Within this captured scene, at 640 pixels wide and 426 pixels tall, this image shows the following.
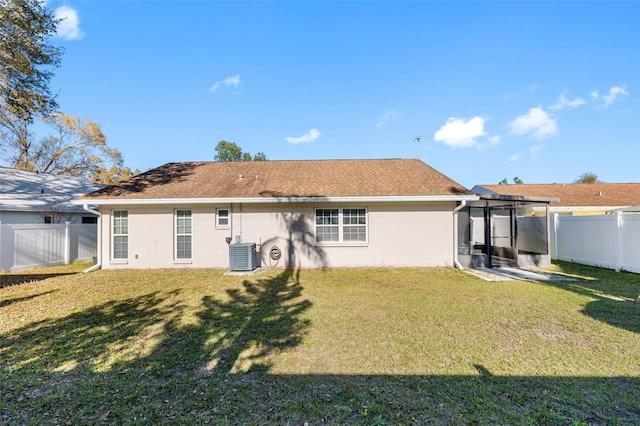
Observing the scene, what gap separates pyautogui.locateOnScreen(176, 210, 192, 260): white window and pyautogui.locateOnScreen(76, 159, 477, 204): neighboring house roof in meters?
0.77

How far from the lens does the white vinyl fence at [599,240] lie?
8.80 meters

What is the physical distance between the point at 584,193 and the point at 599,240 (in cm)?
1404

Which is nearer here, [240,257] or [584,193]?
[240,257]

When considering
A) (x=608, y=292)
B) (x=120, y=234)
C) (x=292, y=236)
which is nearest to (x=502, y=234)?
(x=608, y=292)

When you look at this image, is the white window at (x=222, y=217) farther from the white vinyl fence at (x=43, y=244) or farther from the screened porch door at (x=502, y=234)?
the screened porch door at (x=502, y=234)

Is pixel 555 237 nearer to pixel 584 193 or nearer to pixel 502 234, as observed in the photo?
pixel 502 234

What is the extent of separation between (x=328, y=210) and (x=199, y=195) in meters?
4.44

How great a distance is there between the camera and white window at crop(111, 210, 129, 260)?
1027 cm

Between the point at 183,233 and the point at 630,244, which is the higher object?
the point at 183,233

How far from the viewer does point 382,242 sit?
1022 cm

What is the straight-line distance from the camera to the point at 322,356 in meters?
3.75

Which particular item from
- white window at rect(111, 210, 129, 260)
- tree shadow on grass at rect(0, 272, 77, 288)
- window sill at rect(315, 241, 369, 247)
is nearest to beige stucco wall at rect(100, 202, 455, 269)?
window sill at rect(315, 241, 369, 247)

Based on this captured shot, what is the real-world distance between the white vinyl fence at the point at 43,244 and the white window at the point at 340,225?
32.9ft

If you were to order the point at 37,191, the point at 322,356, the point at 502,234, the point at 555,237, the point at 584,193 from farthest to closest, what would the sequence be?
the point at 584,193, the point at 37,191, the point at 502,234, the point at 555,237, the point at 322,356
